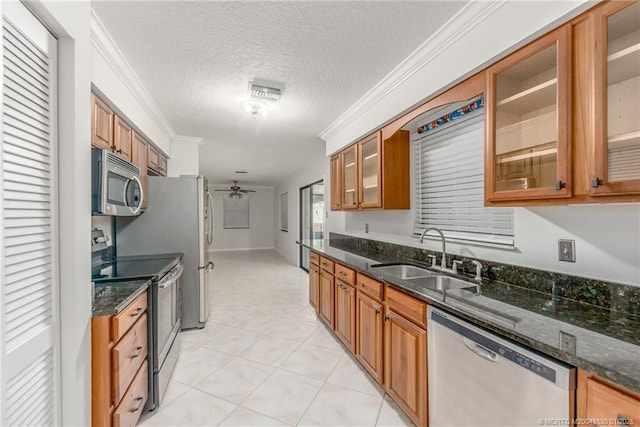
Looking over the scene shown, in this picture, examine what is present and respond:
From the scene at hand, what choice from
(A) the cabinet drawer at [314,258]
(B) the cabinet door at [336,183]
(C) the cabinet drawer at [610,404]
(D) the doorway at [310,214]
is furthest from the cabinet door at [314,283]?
(C) the cabinet drawer at [610,404]

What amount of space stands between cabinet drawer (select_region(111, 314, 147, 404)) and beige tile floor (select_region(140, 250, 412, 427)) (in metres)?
0.48

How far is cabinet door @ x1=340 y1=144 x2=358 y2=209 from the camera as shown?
10.6 feet

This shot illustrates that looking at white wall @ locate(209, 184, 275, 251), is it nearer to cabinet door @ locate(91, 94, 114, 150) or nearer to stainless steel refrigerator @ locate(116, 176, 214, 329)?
stainless steel refrigerator @ locate(116, 176, 214, 329)

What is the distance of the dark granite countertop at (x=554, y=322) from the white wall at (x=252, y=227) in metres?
9.06

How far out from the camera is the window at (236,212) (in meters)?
9.91

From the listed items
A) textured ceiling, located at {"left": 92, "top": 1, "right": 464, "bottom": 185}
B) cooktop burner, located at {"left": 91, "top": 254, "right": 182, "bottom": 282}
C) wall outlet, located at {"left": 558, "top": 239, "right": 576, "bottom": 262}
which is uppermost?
textured ceiling, located at {"left": 92, "top": 1, "right": 464, "bottom": 185}

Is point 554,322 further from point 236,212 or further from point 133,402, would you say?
point 236,212

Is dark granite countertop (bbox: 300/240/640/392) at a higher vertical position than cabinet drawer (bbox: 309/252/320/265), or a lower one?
higher

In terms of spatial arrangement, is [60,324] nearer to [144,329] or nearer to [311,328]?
[144,329]

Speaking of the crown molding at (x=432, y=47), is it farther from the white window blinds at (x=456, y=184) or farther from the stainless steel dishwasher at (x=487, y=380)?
the stainless steel dishwasher at (x=487, y=380)

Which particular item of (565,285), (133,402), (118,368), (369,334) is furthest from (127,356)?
(565,285)

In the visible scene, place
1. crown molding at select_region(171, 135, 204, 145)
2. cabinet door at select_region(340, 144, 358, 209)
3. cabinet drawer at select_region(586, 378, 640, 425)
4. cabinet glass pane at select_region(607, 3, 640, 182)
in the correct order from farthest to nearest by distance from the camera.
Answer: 1. crown molding at select_region(171, 135, 204, 145)
2. cabinet door at select_region(340, 144, 358, 209)
3. cabinet glass pane at select_region(607, 3, 640, 182)
4. cabinet drawer at select_region(586, 378, 640, 425)

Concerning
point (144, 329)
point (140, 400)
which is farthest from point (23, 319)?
point (140, 400)

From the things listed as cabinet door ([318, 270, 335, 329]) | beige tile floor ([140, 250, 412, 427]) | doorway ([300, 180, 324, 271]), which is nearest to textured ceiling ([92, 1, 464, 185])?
cabinet door ([318, 270, 335, 329])
